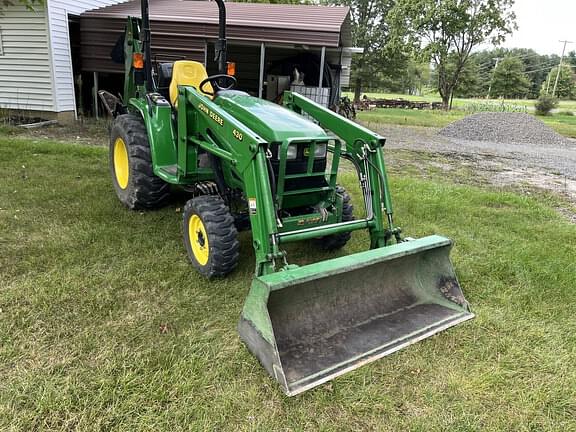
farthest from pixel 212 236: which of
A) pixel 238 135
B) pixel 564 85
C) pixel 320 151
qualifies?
pixel 564 85

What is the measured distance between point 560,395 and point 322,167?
6.57ft

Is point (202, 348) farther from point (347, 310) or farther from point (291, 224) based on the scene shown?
point (291, 224)

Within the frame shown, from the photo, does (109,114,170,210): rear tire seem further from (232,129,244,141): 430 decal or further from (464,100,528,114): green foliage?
(464,100,528,114): green foliage

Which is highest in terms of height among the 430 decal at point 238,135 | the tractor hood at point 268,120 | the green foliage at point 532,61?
the green foliage at point 532,61

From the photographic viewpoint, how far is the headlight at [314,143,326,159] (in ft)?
10.6

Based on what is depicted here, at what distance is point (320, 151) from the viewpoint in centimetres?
327

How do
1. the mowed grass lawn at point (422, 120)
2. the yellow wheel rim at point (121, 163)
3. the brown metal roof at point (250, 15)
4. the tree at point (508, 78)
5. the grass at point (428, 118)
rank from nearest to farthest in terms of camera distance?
the yellow wheel rim at point (121, 163)
the brown metal roof at point (250, 15)
the mowed grass lawn at point (422, 120)
the grass at point (428, 118)
the tree at point (508, 78)

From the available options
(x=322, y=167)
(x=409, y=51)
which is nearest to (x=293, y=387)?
(x=322, y=167)

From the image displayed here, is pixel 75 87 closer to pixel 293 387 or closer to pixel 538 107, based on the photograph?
pixel 293 387

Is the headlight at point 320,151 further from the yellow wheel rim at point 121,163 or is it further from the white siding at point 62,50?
the white siding at point 62,50

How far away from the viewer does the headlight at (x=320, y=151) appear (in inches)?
127

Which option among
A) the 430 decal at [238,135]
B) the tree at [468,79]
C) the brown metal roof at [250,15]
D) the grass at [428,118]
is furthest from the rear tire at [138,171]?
the tree at [468,79]

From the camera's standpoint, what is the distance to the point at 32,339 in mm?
2568

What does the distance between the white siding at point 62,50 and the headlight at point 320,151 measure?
30.2 feet
